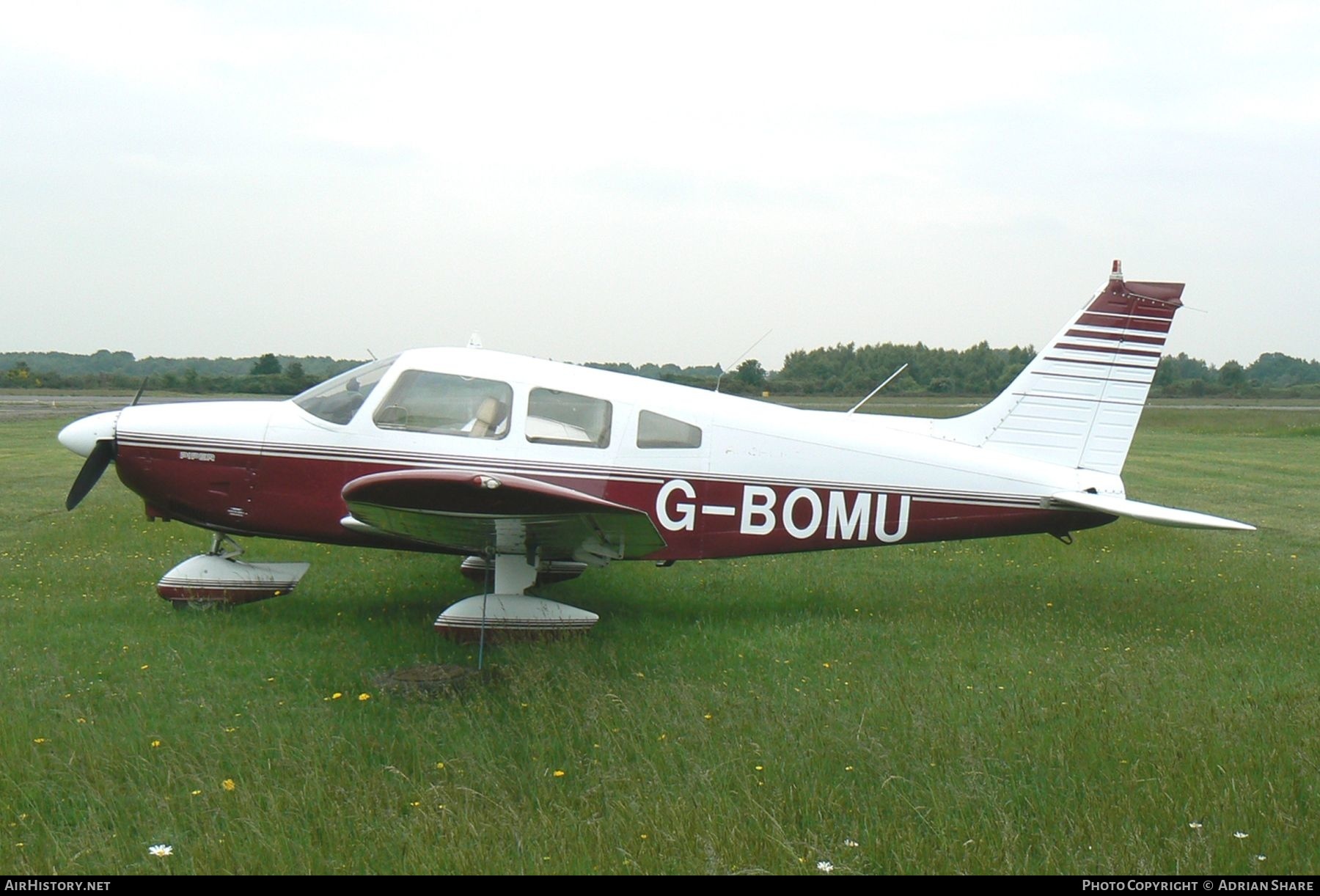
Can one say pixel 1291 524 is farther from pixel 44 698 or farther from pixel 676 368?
pixel 44 698

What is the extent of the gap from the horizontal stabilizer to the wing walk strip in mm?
491

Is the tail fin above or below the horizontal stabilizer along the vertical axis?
above

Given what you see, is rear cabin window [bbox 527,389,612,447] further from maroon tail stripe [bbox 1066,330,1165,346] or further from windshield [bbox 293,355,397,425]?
maroon tail stripe [bbox 1066,330,1165,346]

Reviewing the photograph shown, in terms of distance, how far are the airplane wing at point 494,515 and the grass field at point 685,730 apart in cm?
70

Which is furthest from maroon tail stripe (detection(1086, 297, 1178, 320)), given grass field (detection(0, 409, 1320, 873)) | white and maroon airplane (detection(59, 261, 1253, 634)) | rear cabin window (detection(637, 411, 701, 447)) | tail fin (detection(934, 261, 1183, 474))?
rear cabin window (detection(637, 411, 701, 447))

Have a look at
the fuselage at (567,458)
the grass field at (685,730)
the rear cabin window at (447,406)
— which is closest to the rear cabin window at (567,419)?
the fuselage at (567,458)

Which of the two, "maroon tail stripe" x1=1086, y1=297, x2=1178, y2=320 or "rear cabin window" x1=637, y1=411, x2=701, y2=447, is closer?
"rear cabin window" x1=637, y1=411, x2=701, y2=447

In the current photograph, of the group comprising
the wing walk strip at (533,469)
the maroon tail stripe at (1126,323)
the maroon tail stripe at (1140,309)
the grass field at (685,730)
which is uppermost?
the maroon tail stripe at (1140,309)

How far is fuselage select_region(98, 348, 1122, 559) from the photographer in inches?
264

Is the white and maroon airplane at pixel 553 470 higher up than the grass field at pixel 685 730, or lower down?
higher up

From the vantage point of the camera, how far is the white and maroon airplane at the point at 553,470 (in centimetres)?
666

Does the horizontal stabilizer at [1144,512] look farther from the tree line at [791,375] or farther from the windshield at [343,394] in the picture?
the windshield at [343,394]

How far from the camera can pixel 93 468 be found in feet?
23.2

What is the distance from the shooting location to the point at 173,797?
386 cm
